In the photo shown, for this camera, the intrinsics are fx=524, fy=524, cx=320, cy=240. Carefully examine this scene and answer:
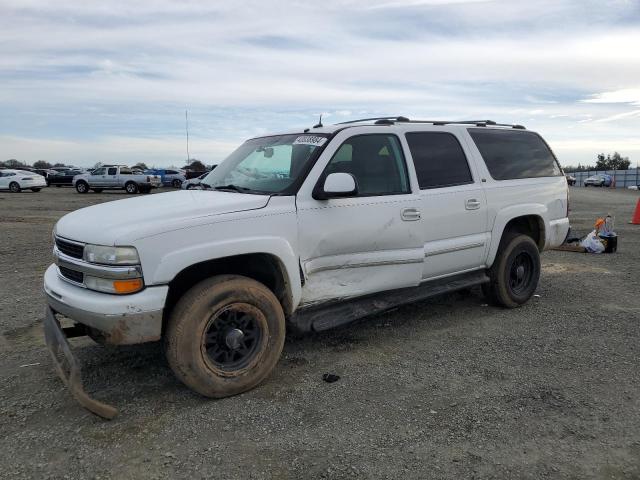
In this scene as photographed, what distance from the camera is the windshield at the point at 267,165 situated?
411cm

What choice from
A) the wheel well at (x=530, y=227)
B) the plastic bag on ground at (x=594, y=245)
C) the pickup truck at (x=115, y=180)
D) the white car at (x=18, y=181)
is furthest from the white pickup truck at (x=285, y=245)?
the white car at (x=18, y=181)

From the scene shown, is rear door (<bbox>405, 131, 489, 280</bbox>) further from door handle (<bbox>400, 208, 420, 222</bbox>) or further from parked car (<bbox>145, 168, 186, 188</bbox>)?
parked car (<bbox>145, 168, 186, 188</bbox>)

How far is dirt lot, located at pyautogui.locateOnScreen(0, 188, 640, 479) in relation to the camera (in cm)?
287

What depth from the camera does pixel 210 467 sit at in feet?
9.32

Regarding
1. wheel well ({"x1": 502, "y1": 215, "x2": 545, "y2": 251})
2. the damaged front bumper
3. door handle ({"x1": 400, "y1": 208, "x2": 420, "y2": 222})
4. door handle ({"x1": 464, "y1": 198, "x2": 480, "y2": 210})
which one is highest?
door handle ({"x1": 464, "y1": 198, "x2": 480, "y2": 210})

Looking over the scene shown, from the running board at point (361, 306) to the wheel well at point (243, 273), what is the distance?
20cm

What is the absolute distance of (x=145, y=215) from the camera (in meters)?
3.45

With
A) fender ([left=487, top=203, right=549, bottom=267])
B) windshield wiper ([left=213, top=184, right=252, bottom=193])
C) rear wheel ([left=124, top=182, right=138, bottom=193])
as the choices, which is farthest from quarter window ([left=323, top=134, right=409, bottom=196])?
rear wheel ([left=124, top=182, right=138, bottom=193])

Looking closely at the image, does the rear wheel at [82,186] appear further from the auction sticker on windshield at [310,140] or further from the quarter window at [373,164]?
the quarter window at [373,164]

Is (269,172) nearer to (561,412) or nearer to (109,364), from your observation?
(109,364)

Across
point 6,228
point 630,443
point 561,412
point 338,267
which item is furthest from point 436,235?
point 6,228

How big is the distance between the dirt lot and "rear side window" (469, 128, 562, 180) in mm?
1574

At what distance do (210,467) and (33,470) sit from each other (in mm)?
944

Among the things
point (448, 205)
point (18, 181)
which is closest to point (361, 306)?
point (448, 205)
